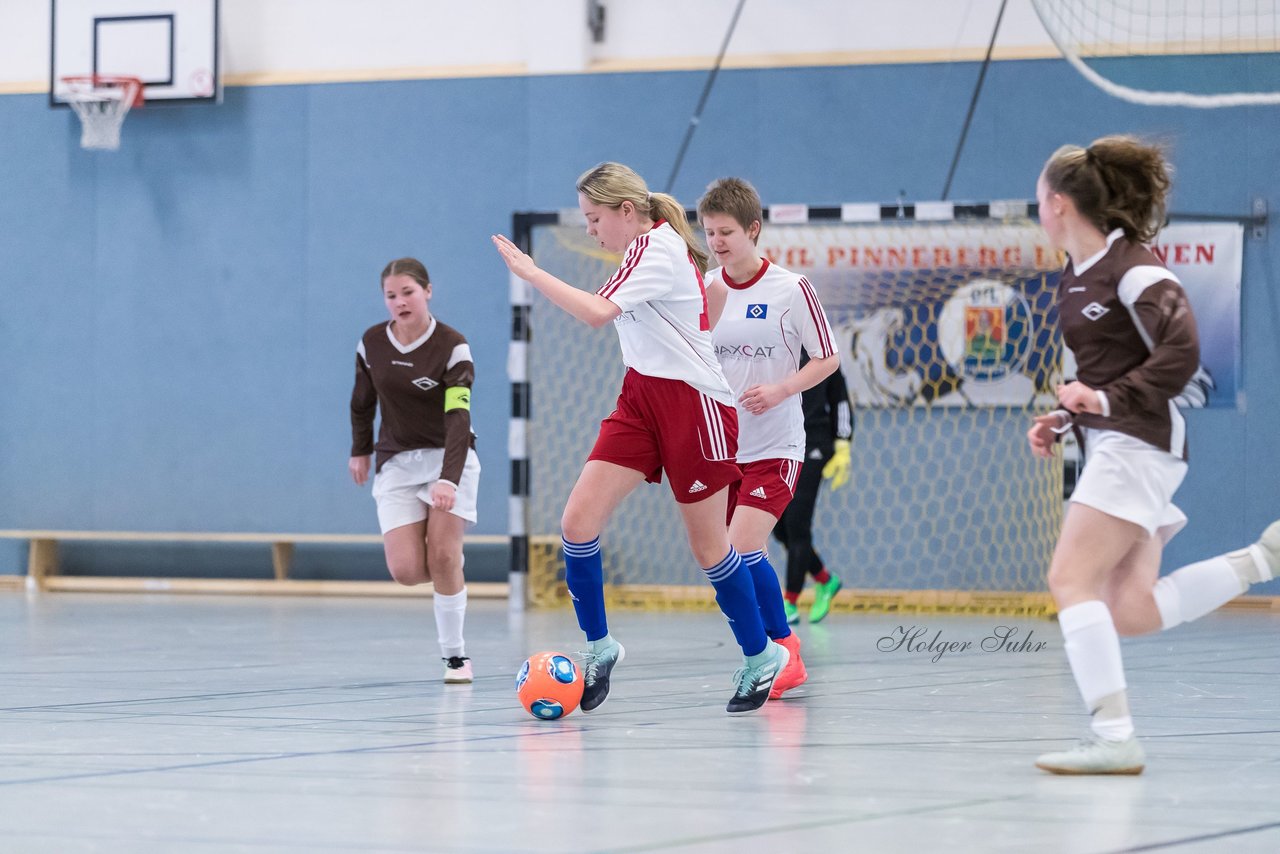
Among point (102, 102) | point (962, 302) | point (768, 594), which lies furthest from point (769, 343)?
point (102, 102)

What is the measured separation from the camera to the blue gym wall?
1175 centimetres

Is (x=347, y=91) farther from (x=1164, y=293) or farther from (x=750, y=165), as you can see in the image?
(x=1164, y=293)

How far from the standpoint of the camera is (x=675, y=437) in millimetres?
5031

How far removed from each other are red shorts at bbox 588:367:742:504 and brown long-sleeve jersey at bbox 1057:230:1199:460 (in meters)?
1.32

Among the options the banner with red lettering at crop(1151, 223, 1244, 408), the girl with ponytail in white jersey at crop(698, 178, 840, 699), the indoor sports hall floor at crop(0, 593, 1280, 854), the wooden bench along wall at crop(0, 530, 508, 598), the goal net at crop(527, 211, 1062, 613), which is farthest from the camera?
the wooden bench along wall at crop(0, 530, 508, 598)

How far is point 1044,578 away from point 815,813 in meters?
8.38

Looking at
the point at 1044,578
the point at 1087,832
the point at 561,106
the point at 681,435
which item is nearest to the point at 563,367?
the point at 561,106

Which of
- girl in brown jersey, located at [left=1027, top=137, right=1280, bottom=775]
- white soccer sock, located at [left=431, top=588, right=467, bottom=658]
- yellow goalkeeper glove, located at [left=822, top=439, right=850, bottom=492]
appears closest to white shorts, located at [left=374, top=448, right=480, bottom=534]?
white soccer sock, located at [left=431, top=588, right=467, bottom=658]

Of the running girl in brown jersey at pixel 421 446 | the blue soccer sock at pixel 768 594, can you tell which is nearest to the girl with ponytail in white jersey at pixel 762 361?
the blue soccer sock at pixel 768 594

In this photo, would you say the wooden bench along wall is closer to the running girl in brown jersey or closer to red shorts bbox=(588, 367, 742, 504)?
the running girl in brown jersey

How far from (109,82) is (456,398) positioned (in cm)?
787

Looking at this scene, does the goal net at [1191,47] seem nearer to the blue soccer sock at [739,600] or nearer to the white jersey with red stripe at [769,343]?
the white jersey with red stripe at [769,343]

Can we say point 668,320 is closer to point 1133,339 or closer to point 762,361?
point 762,361

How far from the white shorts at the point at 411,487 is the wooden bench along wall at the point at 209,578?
5.86 metres
